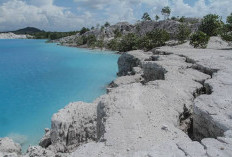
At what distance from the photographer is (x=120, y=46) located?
222 feet

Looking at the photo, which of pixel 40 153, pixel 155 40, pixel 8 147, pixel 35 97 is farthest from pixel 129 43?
pixel 40 153

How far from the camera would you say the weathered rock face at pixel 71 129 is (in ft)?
36.7

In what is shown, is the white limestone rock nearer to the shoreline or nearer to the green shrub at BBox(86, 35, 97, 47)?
the shoreline

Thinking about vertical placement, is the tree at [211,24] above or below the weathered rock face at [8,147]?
above

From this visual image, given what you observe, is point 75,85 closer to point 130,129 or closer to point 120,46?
point 130,129

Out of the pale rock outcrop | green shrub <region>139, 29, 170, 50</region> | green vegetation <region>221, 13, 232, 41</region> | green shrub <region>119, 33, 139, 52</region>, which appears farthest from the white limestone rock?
green shrub <region>119, 33, 139, 52</region>

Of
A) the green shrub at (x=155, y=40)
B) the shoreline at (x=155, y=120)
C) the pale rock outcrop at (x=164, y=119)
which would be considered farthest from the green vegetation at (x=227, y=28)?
the green shrub at (x=155, y=40)

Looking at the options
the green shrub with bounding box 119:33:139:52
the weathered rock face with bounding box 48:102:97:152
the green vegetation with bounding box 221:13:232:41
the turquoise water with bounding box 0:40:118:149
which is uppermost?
the green vegetation with bounding box 221:13:232:41

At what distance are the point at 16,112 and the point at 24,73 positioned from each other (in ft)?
72.0

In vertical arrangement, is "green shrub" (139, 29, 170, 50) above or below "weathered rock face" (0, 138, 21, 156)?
above

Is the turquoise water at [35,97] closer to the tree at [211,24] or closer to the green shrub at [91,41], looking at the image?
the tree at [211,24]

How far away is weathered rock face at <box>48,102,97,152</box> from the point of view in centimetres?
1120

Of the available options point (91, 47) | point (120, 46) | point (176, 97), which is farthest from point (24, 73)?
point (91, 47)

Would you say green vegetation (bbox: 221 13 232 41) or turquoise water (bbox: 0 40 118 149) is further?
green vegetation (bbox: 221 13 232 41)
